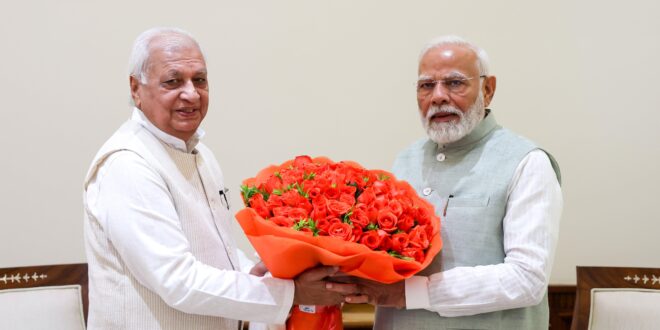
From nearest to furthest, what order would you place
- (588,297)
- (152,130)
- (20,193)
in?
(152,130) → (588,297) → (20,193)

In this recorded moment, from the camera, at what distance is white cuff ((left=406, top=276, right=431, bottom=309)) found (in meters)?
1.73

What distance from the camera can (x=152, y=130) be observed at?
1.90m

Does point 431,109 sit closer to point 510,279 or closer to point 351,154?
point 510,279

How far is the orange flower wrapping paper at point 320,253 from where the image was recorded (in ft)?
4.89

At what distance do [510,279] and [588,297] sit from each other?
2.82 ft

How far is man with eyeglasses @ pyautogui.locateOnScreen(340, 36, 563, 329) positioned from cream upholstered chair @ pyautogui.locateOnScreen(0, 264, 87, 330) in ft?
4.17

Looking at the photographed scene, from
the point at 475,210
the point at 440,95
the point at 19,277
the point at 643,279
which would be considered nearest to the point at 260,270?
the point at 475,210

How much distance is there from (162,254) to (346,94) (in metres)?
1.70

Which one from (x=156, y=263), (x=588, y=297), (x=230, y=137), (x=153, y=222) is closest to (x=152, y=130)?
(x=153, y=222)

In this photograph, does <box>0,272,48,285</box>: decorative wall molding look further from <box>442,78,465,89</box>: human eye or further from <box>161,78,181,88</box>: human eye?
<box>442,78,465,89</box>: human eye

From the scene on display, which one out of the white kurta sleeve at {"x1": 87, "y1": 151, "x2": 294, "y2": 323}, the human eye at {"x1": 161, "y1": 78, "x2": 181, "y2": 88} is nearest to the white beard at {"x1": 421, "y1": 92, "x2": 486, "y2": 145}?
the white kurta sleeve at {"x1": 87, "y1": 151, "x2": 294, "y2": 323}

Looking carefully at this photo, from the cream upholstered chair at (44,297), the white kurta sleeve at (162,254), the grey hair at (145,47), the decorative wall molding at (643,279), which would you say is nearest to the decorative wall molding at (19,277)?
the cream upholstered chair at (44,297)

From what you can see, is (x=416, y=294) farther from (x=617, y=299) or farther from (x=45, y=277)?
(x=45, y=277)

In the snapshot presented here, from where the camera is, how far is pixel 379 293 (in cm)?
174
